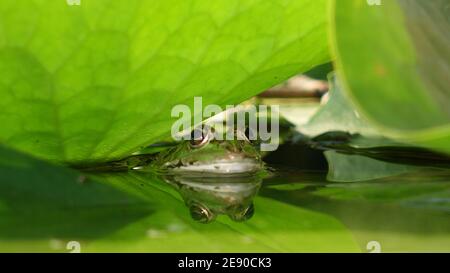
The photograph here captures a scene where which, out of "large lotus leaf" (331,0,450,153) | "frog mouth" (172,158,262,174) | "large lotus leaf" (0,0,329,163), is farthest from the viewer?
"frog mouth" (172,158,262,174)

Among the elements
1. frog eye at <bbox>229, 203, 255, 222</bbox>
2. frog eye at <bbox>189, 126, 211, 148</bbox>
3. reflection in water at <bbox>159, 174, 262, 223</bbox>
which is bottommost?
frog eye at <bbox>229, 203, 255, 222</bbox>

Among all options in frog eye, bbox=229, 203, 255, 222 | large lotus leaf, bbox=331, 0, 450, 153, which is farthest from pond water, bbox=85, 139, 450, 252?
large lotus leaf, bbox=331, 0, 450, 153

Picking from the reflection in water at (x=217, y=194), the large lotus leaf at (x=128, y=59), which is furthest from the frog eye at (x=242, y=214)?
the large lotus leaf at (x=128, y=59)

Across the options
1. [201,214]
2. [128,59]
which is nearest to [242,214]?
[201,214]

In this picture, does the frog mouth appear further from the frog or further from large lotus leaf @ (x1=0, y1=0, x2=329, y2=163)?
large lotus leaf @ (x1=0, y1=0, x2=329, y2=163)

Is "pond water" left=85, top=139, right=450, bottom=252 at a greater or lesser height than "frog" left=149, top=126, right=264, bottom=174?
lesser
